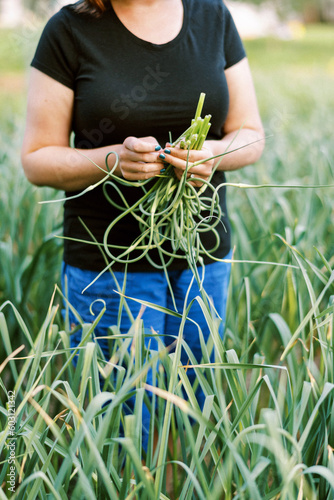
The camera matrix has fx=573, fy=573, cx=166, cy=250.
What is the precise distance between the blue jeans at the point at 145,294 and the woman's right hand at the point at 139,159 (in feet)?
0.81

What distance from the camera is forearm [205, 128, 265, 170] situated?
1.02 meters

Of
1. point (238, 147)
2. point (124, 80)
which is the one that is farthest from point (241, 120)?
point (124, 80)

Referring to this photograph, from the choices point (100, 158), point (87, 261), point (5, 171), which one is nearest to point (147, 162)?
point (100, 158)

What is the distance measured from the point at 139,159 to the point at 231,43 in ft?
1.32

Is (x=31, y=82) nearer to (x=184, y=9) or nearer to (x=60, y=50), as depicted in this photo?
(x=60, y=50)

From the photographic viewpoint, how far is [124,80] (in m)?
1.02

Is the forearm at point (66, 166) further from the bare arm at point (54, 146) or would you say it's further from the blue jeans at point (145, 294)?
the blue jeans at point (145, 294)

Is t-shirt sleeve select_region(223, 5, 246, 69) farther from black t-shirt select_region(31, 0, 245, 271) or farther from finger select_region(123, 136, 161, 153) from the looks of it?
finger select_region(123, 136, 161, 153)

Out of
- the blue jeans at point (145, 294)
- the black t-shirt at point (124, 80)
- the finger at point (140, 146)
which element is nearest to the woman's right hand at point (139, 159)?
the finger at point (140, 146)

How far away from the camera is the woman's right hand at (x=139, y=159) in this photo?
85 cm

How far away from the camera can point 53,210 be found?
73.3 inches

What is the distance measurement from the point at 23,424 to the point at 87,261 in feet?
1.18

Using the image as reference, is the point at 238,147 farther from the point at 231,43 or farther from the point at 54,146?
the point at 54,146

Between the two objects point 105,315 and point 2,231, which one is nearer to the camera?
point 105,315
